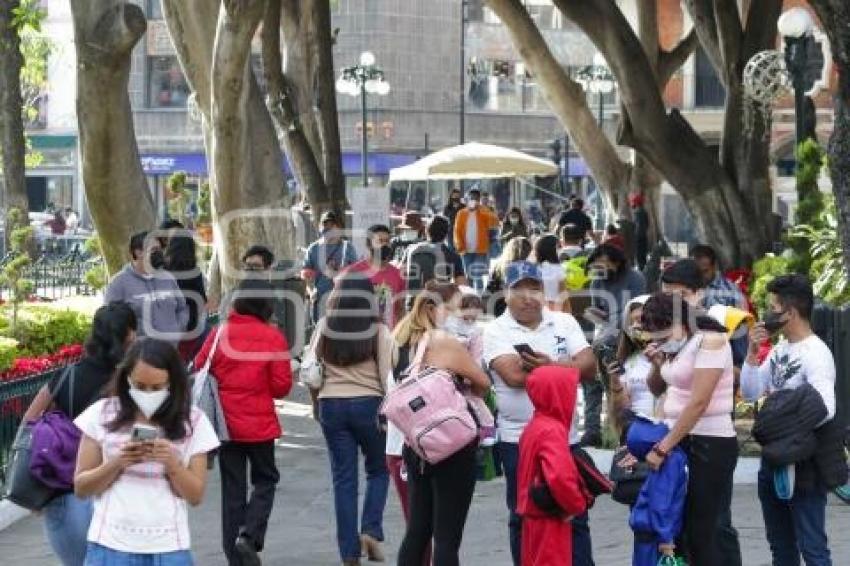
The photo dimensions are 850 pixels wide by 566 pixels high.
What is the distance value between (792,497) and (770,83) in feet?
49.6

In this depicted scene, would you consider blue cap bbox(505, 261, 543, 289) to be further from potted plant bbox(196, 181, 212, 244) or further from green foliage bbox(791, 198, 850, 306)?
potted plant bbox(196, 181, 212, 244)

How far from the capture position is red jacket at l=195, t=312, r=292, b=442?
10.9m

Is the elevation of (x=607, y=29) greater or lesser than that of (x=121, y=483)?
greater

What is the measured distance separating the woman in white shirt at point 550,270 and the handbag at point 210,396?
4.81 metres

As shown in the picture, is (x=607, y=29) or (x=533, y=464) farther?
(x=607, y=29)

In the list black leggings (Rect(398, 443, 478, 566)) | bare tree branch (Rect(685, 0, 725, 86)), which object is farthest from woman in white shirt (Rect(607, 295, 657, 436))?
bare tree branch (Rect(685, 0, 725, 86))

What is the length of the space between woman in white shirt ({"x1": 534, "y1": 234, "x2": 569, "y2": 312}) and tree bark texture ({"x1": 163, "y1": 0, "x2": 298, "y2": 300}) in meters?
4.99

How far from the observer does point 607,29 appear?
2525 cm

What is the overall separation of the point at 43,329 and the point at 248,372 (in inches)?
214

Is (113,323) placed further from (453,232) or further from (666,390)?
(453,232)

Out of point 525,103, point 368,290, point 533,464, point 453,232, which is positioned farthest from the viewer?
point 525,103

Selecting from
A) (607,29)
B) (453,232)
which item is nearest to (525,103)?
(453,232)

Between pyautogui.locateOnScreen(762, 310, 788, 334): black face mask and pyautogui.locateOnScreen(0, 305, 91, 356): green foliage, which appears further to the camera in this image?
pyautogui.locateOnScreen(0, 305, 91, 356): green foliage

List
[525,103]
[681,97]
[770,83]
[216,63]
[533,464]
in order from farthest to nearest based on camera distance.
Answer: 1. [525,103]
2. [681,97]
3. [770,83]
4. [216,63]
5. [533,464]
